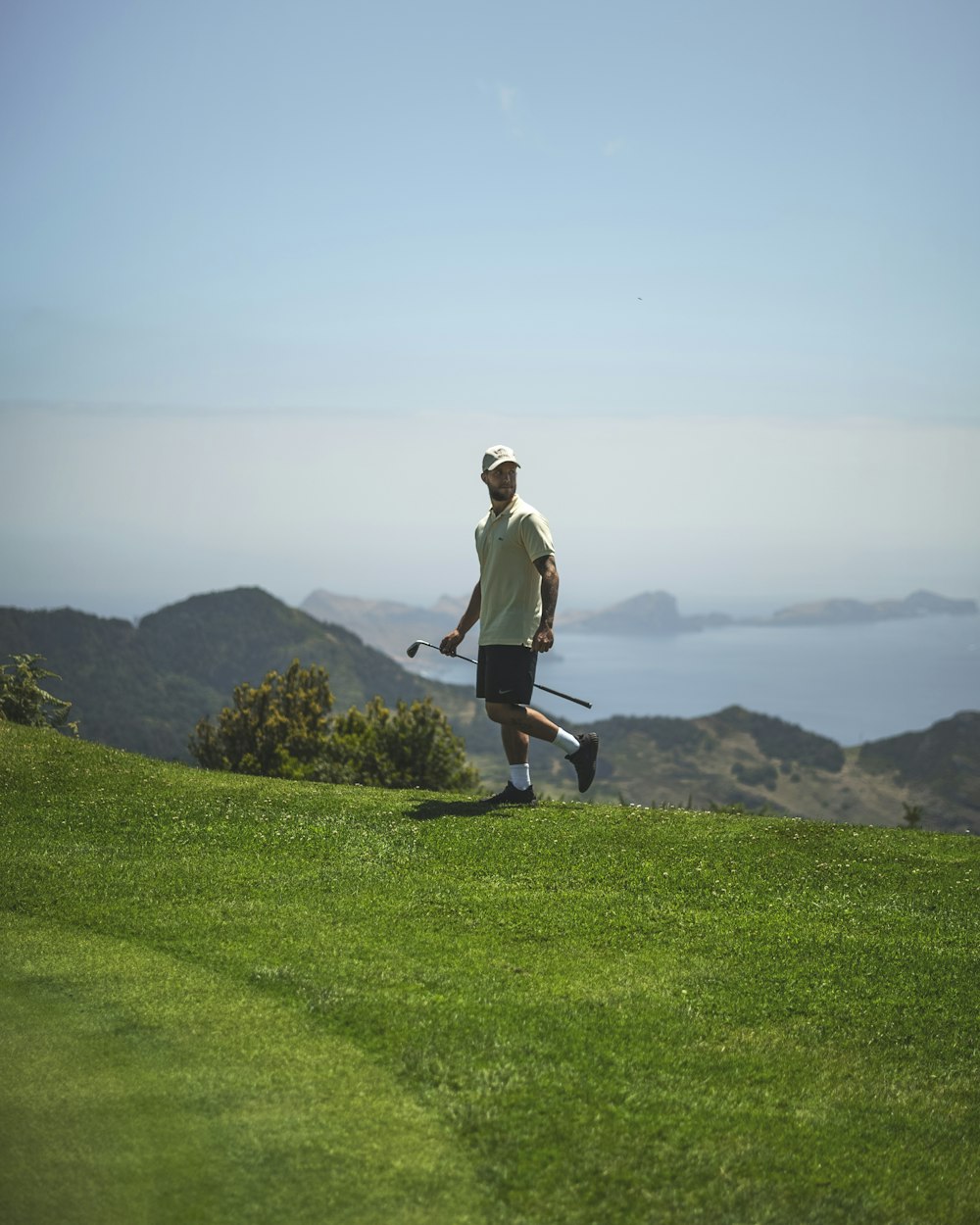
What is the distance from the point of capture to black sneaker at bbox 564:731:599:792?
1136cm

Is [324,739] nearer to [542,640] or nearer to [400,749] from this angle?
[400,749]

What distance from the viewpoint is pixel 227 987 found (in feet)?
20.1

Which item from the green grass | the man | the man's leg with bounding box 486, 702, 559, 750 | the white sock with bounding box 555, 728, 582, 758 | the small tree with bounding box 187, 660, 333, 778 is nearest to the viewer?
the green grass

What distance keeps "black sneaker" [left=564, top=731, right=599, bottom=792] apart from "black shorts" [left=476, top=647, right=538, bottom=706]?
2.92 ft

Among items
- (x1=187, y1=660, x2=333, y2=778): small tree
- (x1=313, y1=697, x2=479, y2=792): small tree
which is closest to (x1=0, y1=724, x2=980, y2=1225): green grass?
(x1=187, y1=660, x2=333, y2=778): small tree

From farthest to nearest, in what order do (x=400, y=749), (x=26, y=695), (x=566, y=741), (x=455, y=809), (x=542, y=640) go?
(x=400, y=749), (x=26, y=695), (x=566, y=741), (x=455, y=809), (x=542, y=640)

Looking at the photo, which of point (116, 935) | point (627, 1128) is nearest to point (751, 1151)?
point (627, 1128)

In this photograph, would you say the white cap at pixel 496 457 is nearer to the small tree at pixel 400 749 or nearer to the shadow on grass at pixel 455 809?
the shadow on grass at pixel 455 809

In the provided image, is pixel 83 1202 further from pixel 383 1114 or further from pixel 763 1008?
pixel 763 1008

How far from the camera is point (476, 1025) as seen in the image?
5.83m

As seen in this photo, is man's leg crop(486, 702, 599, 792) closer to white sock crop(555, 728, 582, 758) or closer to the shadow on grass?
white sock crop(555, 728, 582, 758)

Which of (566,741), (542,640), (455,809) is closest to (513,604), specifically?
(542,640)

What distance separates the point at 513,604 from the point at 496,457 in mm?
1422

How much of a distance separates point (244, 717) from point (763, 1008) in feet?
75.4
